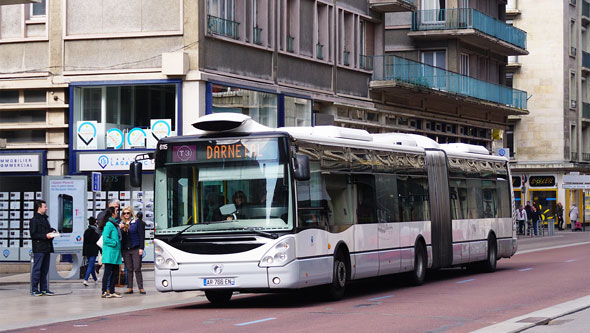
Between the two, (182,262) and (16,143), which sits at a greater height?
(16,143)

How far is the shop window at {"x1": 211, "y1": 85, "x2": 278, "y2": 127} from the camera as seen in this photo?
31.8 m

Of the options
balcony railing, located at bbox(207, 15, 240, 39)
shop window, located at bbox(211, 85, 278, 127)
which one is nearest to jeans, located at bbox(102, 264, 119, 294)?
shop window, located at bbox(211, 85, 278, 127)

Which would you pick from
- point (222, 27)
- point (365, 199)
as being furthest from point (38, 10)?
point (365, 199)

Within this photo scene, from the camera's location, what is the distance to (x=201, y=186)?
18.5 meters

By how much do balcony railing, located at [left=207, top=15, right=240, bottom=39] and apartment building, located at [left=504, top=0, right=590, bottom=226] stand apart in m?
45.0

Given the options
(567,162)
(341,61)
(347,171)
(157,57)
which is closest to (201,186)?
(347,171)

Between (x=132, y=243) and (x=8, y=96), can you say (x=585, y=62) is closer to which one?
(x=8, y=96)

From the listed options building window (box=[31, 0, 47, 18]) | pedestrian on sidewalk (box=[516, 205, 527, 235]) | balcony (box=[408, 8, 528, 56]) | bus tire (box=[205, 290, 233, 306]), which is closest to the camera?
bus tire (box=[205, 290, 233, 306])

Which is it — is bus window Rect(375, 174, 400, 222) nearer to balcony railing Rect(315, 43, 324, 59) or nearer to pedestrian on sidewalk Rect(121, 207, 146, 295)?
pedestrian on sidewalk Rect(121, 207, 146, 295)

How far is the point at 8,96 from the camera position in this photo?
3231cm

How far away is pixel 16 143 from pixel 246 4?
25.1 ft

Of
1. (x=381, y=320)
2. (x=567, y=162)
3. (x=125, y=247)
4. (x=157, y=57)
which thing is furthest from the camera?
(x=567, y=162)

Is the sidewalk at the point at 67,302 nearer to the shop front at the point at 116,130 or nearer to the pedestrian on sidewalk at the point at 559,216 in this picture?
the shop front at the point at 116,130

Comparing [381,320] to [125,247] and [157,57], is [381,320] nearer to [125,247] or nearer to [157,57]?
[125,247]
